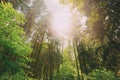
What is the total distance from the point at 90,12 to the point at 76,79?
85.2ft

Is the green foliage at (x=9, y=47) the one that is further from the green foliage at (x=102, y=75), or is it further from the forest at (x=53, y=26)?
the green foliage at (x=102, y=75)

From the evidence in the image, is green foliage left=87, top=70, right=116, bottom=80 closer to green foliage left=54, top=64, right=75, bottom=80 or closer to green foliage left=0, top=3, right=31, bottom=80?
green foliage left=54, top=64, right=75, bottom=80

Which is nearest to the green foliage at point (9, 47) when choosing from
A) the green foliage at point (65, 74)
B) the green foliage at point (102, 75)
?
the green foliage at point (102, 75)

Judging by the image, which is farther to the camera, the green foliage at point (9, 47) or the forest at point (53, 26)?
the green foliage at point (9, 47)

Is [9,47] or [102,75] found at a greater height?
[9,47]

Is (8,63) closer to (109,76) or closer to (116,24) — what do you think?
(116,24)

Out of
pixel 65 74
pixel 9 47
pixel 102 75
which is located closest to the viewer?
pixel 9 47

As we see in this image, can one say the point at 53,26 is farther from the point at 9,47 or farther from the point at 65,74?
the point at 9,47

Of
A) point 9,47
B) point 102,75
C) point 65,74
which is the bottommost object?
point 102,75

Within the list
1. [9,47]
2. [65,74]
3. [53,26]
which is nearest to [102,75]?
[65,74]

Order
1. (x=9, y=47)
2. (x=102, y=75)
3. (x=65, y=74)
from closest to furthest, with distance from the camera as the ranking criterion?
(x=9, y=47), (x=102, y=75), (x=65, y=74)

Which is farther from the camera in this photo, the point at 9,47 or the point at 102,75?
the point at 102,75

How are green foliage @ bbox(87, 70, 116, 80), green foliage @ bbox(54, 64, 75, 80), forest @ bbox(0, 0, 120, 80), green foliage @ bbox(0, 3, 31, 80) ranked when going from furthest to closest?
green foliage @ bbox(54, 64, 75, 80) → green foliage @ bbox(87, 70, 116, 80) → green foliage @ bbox(0, 3, 31, 80) → forest @ bbox(0, 0, 120, 80)

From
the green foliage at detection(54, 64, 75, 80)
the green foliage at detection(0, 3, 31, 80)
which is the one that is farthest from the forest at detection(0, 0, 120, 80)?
the green foliage at detection(54, 64, 75, 80)
